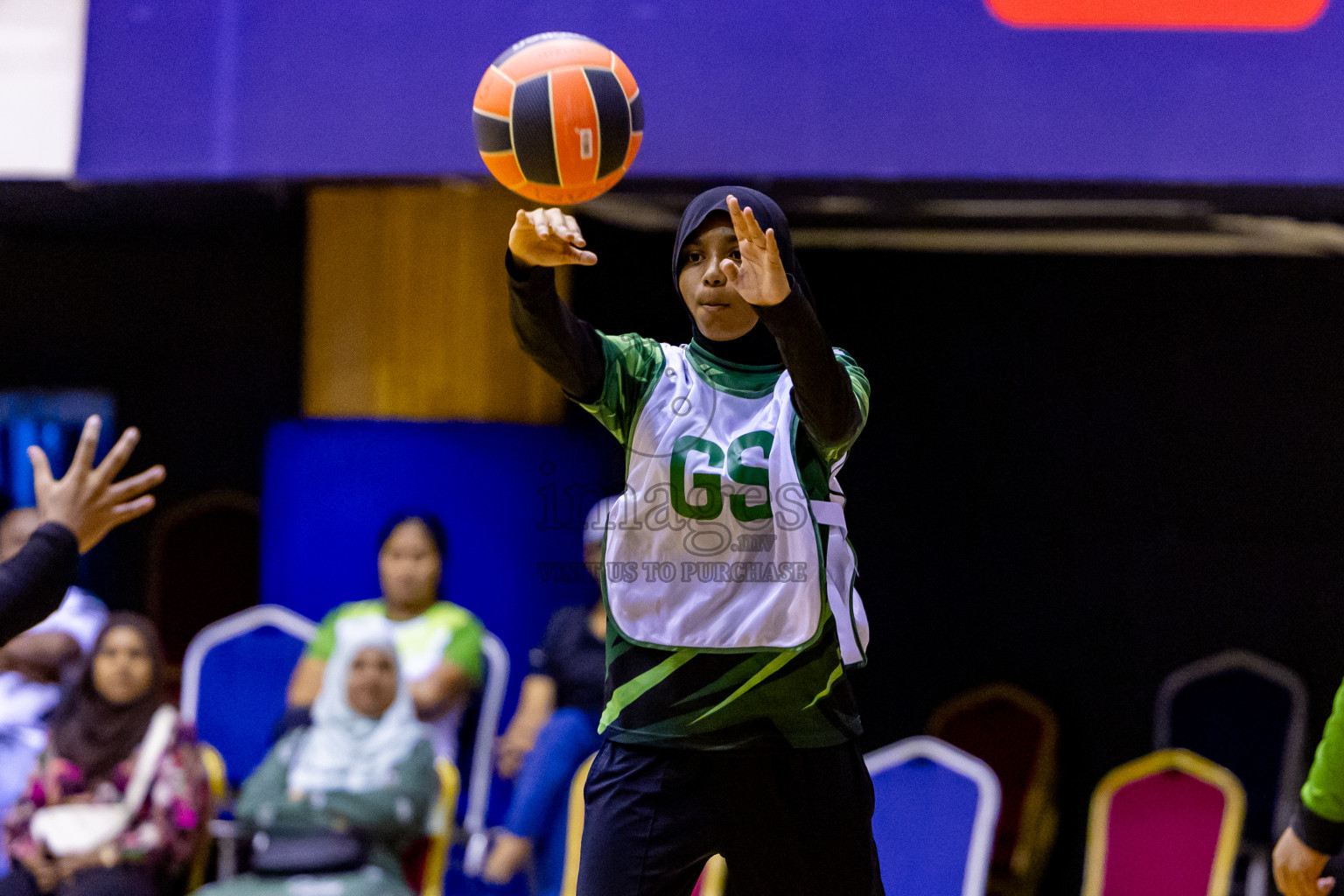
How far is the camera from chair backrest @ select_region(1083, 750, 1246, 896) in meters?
4.60

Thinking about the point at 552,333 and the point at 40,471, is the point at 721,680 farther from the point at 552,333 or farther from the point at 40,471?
the point at 40,471

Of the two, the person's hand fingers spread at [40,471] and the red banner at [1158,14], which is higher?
the red banner at [1158,14]

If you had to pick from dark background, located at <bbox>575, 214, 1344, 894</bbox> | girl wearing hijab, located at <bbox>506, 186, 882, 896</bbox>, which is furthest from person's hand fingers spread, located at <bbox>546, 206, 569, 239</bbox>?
dark background, located at <bbox>575, 214, 1344, 894</bbox>

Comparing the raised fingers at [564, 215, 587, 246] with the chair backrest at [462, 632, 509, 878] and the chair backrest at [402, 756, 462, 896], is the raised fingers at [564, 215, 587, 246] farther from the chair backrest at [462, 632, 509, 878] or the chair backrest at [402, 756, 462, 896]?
the chair backrest at [462, 632, 509, 878]

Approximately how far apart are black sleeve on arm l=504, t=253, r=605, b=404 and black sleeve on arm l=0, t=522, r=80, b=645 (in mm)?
816

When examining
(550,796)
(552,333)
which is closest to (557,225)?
(552,333)

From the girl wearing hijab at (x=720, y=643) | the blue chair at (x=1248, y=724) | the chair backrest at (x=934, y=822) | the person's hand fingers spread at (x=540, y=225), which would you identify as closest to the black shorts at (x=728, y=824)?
the girl wearing hijab at (x=720, y=643)

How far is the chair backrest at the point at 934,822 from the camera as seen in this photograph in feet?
13.5

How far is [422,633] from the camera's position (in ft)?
16.8

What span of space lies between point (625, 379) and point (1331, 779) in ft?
4.87

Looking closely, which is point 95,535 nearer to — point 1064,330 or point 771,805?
point 771,805

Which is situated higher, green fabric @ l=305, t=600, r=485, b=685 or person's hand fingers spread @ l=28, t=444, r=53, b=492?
person's hand fingers spread @ l=28, t=444, r=53, b=492

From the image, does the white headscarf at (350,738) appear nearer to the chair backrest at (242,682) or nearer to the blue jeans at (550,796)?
the blue jeans at (550,796)

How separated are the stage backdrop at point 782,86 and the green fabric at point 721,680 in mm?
2224
